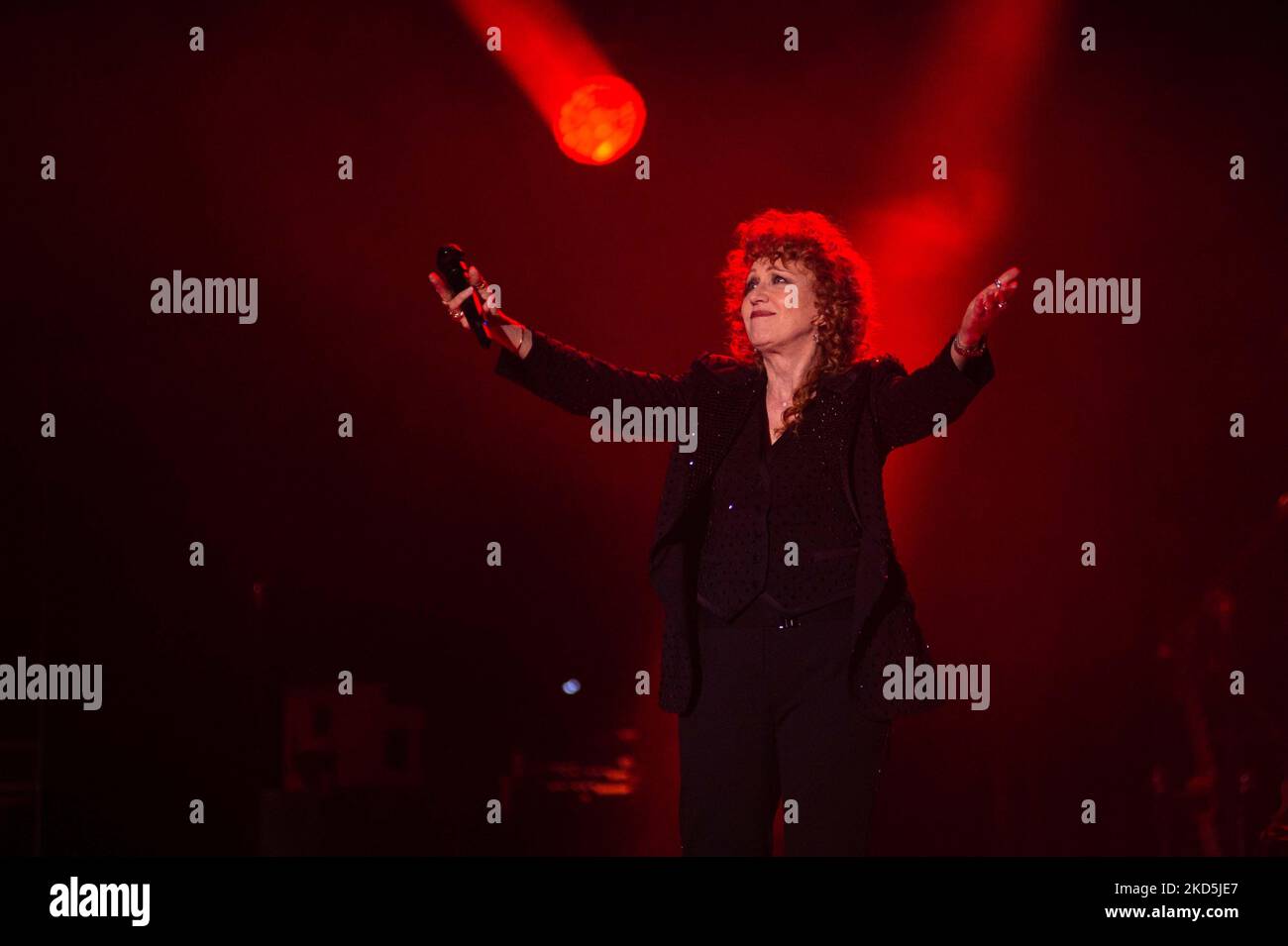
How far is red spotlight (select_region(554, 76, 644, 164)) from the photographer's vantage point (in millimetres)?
4805

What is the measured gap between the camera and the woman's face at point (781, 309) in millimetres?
3131

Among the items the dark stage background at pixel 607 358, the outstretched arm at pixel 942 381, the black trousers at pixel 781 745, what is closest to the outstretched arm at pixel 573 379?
the outstretched arm at pixel 942 381

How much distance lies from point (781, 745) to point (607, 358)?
248 cm

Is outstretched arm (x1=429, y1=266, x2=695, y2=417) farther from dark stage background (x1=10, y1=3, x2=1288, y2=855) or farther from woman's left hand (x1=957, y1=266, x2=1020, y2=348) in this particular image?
dark stage background (x1=10, y1=3, x2=1288, y2=855)

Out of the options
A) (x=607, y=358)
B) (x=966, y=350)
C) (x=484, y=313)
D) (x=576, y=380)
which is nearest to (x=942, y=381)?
(x=966, y=350)

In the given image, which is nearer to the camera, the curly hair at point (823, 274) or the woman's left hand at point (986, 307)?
the woman's left hand at point (986, 307)

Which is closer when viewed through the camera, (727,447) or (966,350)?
(966,350)

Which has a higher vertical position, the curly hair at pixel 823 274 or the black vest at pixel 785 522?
the curly hair at pixel 823 274

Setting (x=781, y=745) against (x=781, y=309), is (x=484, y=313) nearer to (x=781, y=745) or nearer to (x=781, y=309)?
(x=781, y=309)

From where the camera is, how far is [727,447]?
3.01m

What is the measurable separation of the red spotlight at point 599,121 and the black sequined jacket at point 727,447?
6.12 ft

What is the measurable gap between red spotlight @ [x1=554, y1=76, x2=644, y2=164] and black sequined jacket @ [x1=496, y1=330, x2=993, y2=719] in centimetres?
187

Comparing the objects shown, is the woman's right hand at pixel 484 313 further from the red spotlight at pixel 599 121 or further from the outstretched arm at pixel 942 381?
the red spotlight at pixel 599 121
